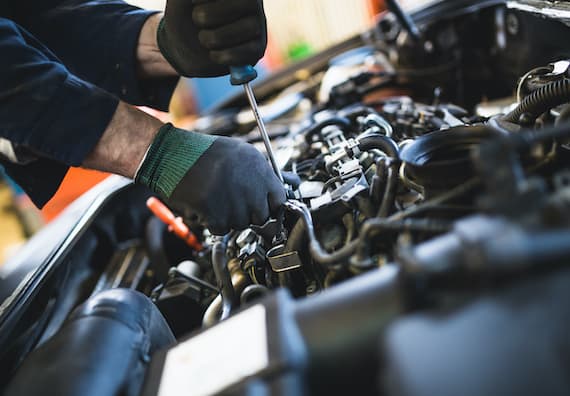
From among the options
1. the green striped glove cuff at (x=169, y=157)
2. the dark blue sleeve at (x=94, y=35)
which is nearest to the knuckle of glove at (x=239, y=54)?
the green striped glove cuff at (x=169, y=157)

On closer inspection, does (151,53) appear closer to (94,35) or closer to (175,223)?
(94,35)

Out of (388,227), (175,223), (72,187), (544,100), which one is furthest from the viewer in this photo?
(72,187)

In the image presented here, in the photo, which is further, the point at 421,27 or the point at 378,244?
the point at 421,27

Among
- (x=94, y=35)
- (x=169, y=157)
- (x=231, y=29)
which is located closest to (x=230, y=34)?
(x=231, y=29)

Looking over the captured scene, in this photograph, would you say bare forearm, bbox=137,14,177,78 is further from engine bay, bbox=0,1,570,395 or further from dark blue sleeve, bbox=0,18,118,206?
dark blue sleeve, bbox=0,18,118,206

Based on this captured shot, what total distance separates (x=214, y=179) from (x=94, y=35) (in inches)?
30.6

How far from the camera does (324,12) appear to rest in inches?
208

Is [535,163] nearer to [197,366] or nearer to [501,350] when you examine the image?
[501,350]

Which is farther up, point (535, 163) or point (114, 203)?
point (535, 163)

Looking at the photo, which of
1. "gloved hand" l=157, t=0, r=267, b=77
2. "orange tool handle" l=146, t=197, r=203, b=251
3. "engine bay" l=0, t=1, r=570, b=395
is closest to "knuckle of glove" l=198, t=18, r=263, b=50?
"gloved hand" l=157, t=0, r=267, b=77

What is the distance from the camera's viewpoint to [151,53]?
134 centimetres

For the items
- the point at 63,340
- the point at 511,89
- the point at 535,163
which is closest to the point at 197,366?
the point at 63,340

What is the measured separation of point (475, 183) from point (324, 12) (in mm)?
5087

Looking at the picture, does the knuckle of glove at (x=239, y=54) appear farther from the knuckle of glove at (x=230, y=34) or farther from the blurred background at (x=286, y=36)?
the blurred background at (x=286, y=36)
